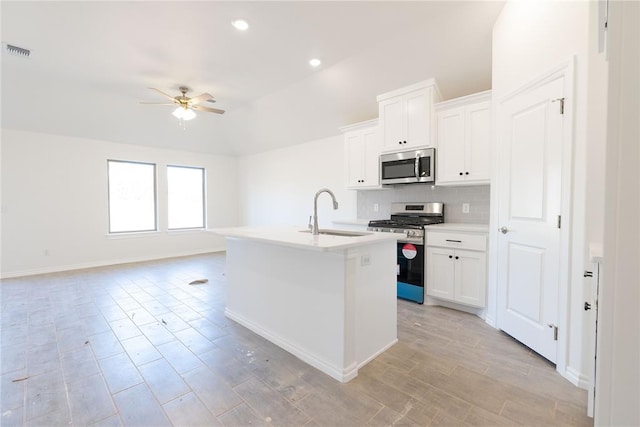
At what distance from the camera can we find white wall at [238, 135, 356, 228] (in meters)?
5.25

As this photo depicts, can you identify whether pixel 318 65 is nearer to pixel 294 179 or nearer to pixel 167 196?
pixel 294 179

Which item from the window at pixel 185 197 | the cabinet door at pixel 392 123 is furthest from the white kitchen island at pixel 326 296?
the window at pixel 185 197

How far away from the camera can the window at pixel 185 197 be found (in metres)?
6.60

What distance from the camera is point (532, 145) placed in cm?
229

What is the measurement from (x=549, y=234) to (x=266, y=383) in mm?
2344

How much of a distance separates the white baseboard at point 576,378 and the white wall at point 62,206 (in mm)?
6837

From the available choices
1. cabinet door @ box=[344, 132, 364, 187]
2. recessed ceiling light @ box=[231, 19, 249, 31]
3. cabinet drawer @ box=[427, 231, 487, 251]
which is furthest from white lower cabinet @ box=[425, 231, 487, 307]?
recessed ceiling light @ box=[231, 19, 249, 31]

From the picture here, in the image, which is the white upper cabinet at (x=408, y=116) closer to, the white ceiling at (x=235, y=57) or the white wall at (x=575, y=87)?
the white ceiling at (x=235, y=57)

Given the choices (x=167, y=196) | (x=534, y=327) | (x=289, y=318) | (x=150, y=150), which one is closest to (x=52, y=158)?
(x=150, y=150)

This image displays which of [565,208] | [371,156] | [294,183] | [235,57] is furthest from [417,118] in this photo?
A: [294,183]

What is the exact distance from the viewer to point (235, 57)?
11.2 ft

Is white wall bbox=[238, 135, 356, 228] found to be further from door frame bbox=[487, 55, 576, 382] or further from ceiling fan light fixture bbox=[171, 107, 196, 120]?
door frame bbox=[487, 55, 576, 382]

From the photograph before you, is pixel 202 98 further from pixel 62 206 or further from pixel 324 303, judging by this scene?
pixel 62 206

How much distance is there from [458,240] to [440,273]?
17.3 inches
